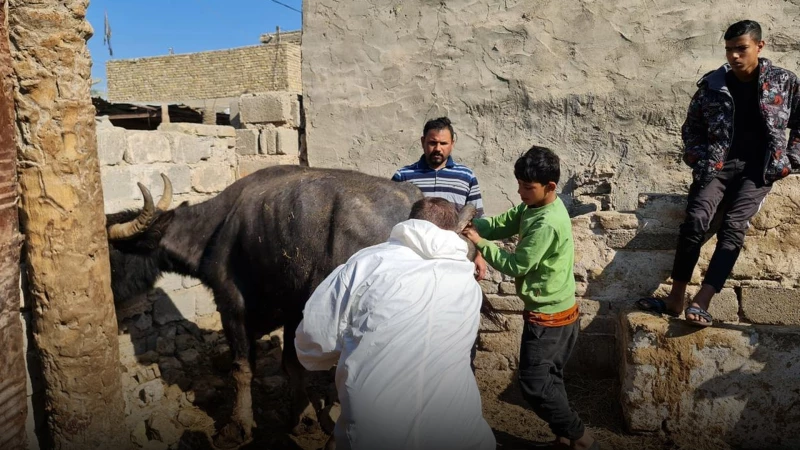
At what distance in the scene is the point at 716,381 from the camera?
3691 mm

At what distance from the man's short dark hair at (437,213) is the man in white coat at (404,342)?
125 mm

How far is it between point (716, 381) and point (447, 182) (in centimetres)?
211

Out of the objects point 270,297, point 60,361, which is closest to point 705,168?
point 270,297

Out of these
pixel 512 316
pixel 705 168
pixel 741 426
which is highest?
pixel 705 168

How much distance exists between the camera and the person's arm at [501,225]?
11.4 feet

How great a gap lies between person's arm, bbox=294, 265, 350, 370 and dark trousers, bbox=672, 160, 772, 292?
2480 mm

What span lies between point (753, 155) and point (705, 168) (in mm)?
303

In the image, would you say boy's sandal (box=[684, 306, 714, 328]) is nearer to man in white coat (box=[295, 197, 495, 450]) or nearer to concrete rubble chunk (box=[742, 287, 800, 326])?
concrete rubble chunk (box=[742, 287, 800, 326])

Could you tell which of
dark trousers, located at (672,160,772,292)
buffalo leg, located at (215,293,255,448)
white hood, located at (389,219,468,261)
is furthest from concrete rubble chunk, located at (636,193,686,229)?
buffalo leg, located at (215,293,255,448)

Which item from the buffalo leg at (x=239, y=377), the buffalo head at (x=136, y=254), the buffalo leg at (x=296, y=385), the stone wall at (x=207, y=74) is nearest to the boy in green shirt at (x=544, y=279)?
the buffalo leg at (x=296, y=385)

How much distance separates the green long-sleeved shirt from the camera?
3090 mm

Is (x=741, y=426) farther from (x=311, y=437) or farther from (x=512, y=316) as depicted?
(x=311, y=437)

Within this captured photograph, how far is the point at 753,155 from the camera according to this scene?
3672 mm

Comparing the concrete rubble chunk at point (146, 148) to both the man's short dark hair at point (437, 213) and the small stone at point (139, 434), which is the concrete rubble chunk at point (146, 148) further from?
the man's short dark hair at point (437, 213)
